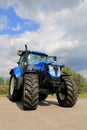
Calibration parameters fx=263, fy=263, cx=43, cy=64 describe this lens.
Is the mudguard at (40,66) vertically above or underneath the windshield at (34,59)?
underneath

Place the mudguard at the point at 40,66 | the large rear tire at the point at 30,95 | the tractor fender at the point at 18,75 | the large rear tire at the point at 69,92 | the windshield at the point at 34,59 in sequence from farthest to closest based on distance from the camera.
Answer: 1. the windshield at the point at 34,59
2. the tractor fender at the point at 18,75
3. the mudguard at the point at 40,66
4. the large rear tire at the point at 69,92
5. the large rear tire at the point at 30,95

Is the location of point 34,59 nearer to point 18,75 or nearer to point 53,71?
point 18,75

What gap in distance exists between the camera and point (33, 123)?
799 cm

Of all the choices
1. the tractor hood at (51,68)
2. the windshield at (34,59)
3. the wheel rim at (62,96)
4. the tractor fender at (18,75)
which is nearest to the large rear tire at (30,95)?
the tractor hood at (51,68)

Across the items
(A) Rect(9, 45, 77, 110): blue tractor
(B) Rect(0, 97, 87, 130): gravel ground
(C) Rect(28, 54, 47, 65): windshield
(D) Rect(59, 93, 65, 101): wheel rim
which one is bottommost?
(B) Rect(0, 97, 87, 130): gravel ground

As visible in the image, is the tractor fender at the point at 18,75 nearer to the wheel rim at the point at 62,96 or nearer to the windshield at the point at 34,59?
the windshield at the point at 34,59

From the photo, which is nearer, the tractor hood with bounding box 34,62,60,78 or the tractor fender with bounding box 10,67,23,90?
the tractor hood with bounding box 34,62,60,78

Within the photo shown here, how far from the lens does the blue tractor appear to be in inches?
419

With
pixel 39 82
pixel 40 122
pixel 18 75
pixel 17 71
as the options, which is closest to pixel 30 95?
pixel 39 82

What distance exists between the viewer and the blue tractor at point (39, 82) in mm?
10641

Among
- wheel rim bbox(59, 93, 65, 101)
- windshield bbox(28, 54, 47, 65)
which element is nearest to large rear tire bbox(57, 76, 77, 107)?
wheel rim bbox(59, 93, 65, 101)

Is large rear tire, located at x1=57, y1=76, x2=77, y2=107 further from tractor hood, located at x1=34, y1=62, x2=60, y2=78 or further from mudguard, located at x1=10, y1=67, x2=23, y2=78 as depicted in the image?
mudguard, located at x1=10, y1=67, x2=23, y2=78

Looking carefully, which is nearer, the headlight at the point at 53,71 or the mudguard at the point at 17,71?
the headlight at the point at 53,71

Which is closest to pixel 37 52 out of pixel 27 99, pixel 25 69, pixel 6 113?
pixel 25 69
